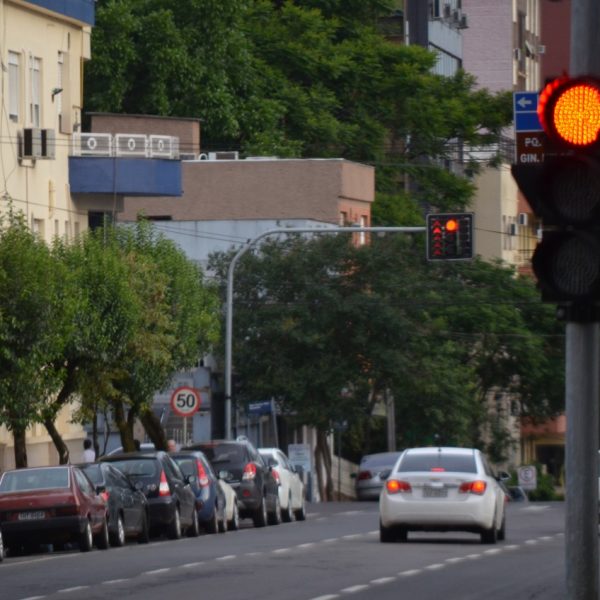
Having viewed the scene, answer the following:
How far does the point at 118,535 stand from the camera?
106 feet

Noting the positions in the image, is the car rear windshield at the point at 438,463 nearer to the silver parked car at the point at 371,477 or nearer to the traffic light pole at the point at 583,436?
the traffic light pole at the point at 583,436

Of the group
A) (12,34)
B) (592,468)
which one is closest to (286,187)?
(12,34)

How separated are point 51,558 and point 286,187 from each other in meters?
37.5

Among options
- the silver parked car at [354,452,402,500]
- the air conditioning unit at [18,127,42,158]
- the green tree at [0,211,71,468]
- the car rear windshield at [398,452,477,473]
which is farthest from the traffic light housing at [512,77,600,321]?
the silver parked car at [354,452,402,500]

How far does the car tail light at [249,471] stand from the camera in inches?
1592

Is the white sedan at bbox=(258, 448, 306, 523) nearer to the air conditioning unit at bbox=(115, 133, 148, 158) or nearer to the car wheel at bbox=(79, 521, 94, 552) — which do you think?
the air conditioning unit at bbox=(115, 133, 148, 158)

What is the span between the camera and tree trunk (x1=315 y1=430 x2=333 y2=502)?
63.4 meters

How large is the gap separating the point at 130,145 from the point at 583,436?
3895 cm

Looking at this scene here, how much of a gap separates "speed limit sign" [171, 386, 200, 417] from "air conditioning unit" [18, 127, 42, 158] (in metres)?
5.94

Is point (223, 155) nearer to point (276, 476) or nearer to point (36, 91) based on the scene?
point (36, 91)

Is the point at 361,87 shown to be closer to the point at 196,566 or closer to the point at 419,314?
the point at 419,314

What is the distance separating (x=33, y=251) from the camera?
3697 centimetres

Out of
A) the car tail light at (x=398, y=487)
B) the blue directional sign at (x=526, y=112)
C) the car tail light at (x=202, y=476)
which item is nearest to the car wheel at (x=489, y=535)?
the car tail light at (x=398, y=487)

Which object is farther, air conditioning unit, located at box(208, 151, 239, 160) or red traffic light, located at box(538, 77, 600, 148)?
air conditioning unit, located at box(208, 151, 239, 160)
